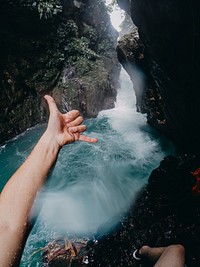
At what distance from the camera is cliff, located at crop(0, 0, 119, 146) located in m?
10.8

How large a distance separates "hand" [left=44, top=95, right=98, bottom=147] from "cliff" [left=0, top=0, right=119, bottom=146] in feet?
28.2

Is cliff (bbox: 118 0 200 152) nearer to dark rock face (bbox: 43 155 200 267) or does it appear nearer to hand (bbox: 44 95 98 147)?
dark rock face (bbox: 43 155 200 267)

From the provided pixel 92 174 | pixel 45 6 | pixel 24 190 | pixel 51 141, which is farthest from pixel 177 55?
pixel 45 6

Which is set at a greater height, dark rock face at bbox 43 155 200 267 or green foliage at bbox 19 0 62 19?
green foliage at bbox 19 0 62 19

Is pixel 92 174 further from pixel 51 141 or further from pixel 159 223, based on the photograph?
pixel 51 141

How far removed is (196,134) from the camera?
5586 mm

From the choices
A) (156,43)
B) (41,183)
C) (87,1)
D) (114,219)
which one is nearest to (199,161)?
(114,219)

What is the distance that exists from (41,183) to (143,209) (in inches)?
138

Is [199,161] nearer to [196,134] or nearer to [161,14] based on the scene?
[196,134]

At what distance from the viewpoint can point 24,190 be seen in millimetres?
1685

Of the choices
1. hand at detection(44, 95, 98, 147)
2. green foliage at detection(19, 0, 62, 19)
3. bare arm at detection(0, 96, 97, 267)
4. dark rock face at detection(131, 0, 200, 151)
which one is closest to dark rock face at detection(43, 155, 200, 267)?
dark rock face at detection(131, 0, 200, 151)

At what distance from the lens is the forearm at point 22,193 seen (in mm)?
1493

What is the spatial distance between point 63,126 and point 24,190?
0.79 m

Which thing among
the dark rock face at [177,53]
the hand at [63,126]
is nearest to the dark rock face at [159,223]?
the dark rock face at [177,53]
